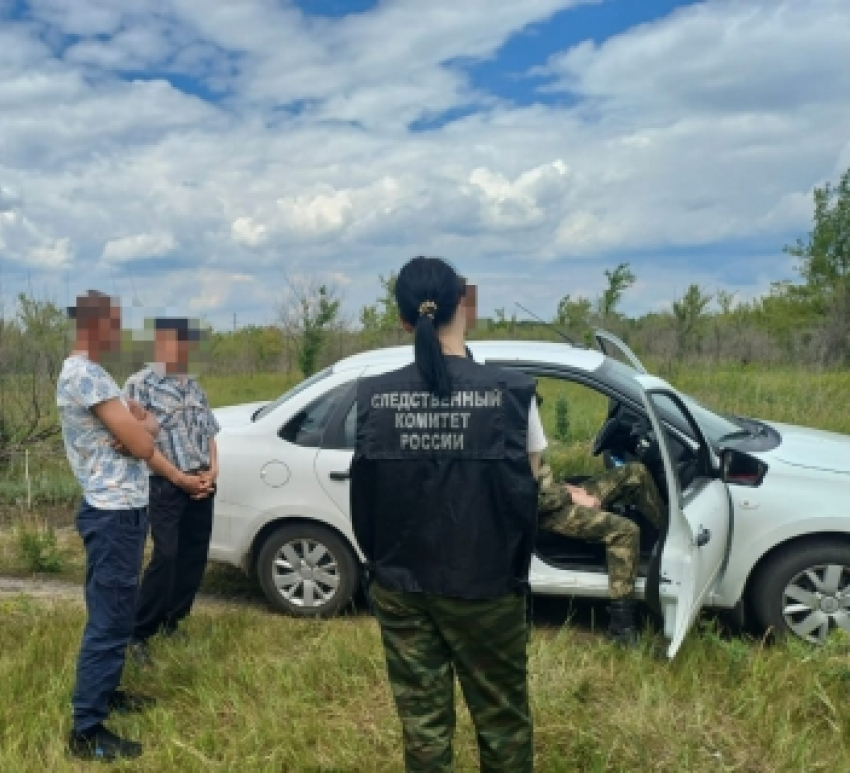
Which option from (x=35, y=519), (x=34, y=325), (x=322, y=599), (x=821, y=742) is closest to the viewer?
(x=821, y=742)

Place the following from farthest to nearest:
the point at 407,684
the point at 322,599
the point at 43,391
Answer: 1. the point at 43,391
2. the point at 322,599
3. the point at 407,684

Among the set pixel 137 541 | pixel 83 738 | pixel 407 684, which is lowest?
pixel 83 738

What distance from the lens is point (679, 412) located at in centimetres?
477

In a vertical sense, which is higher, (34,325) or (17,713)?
(34,325)

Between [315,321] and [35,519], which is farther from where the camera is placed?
[315,321]

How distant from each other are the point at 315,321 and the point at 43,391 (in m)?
12.5

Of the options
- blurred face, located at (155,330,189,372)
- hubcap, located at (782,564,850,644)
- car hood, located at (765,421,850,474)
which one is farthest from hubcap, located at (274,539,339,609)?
car hood, located at (765,421,850,474)

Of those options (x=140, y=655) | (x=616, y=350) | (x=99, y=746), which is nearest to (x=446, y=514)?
(x=99, y=746)

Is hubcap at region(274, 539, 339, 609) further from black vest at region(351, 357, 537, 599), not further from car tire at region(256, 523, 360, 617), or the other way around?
black vest at region(351, 357, 537, 599)

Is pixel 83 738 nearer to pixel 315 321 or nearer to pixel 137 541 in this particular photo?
pixel 137 541

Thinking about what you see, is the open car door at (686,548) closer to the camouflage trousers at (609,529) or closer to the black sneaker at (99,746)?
the camouflage trousers at (609,529)

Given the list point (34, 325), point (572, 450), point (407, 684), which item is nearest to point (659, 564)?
point (407, 684)

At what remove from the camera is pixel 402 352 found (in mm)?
5090

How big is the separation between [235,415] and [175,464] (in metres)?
1.51
